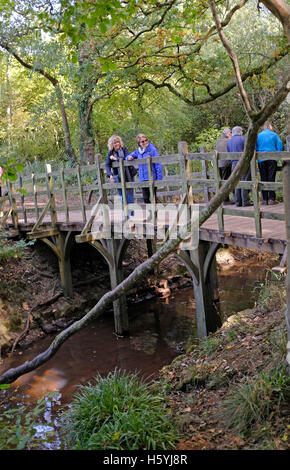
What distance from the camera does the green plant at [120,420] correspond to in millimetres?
3924

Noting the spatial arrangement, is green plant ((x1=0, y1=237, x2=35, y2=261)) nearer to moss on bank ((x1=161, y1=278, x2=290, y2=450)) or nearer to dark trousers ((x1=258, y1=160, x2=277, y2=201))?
dark trousers ((x1=258, y1=160, x2=277, y2=201))

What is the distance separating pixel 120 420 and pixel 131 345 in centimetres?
567

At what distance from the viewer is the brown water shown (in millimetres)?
8477

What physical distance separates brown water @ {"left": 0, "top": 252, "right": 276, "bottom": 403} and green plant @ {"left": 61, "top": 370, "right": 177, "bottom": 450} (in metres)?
2.98

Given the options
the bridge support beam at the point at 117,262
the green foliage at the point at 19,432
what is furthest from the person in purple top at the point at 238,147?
the green foliage at the point at 19,432

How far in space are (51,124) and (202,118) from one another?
8.69m

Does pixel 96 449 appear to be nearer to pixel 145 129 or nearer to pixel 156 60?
pixel 156 60

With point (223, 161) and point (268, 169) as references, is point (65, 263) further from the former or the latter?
point (268, 169)

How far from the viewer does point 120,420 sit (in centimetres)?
432

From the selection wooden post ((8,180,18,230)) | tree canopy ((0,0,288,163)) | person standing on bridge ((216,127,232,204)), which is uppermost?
tree canopy ((0,0,288,163))

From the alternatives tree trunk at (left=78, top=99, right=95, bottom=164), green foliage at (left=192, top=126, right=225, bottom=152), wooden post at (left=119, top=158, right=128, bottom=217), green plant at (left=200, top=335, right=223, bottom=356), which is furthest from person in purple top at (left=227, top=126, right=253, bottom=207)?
tree trunk at (left=78, top=99, right=95, bottom=164)

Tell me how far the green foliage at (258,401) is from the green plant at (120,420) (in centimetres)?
59

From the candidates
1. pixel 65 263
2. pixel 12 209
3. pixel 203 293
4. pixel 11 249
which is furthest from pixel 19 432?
pixel 12 209
